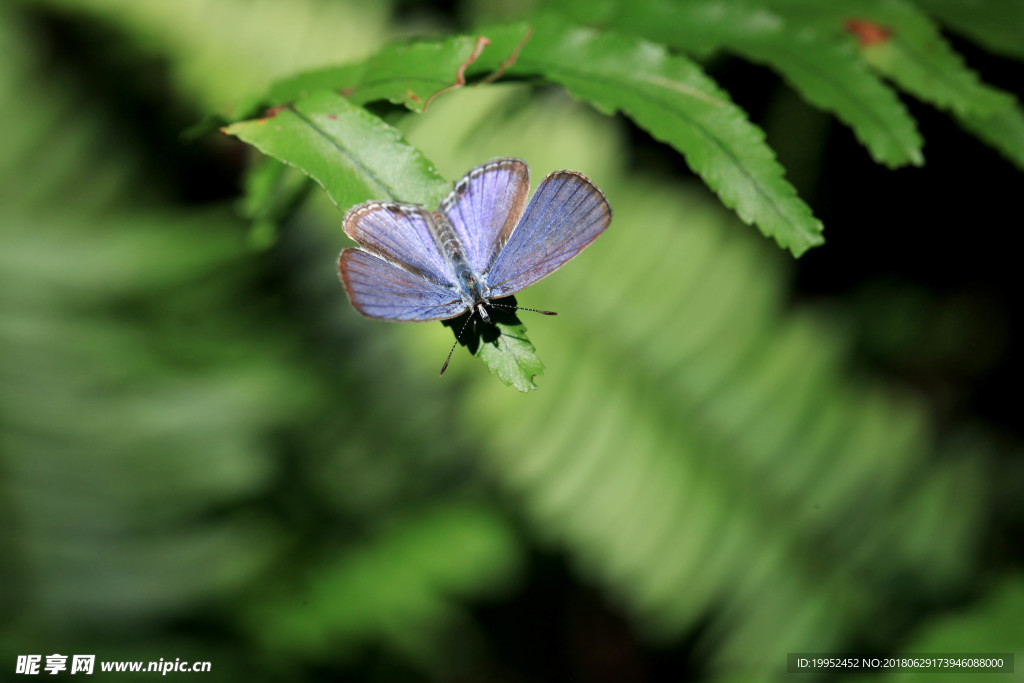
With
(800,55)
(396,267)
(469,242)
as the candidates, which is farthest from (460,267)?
(800,55)

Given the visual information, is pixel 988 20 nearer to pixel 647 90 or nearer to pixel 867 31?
pixel 867 31

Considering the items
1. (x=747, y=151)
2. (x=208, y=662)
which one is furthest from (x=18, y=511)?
(x=747, y=151)

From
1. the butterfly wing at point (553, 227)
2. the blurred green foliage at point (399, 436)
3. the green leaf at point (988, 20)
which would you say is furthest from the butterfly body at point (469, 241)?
the green leaf at point (988, 20)

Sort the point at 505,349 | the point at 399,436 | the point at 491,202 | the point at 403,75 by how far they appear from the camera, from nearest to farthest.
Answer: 1. the point at 505,349
2. the point at 403,75
3. the point at 491,202
4. the point at 399,436

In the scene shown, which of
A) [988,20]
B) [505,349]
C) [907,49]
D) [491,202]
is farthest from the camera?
[988,20]

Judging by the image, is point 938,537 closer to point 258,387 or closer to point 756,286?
point 756,286

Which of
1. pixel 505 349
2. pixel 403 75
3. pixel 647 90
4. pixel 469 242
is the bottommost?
pixel 505 349

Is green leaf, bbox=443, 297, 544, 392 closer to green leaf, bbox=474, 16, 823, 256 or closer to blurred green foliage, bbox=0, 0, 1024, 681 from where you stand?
green leaf, bbox=474, 16, 823, 256

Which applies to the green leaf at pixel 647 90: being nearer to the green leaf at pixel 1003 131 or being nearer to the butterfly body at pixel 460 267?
the butterfly body at pixel 460 267
